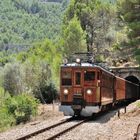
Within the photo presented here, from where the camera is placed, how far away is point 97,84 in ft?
74.5

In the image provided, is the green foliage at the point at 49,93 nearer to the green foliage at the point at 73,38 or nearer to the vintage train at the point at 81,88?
the green foliage at the point at 73,38

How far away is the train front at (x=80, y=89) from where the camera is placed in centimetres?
2259

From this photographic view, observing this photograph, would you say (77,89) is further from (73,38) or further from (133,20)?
(73,38)

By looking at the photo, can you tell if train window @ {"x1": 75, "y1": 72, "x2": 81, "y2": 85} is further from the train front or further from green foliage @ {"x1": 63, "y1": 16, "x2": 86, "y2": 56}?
green foliage @ {"x1": 63, "y1": 16, "x2": 86, "y2": 56}

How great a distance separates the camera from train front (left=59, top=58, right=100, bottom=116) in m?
22.6

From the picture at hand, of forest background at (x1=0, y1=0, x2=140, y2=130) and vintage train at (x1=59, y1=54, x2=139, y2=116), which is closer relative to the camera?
vintage train at (x1=59, y1=54, x2=139, y2=116)

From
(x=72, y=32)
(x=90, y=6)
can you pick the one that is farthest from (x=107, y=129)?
(x=90, y=6)

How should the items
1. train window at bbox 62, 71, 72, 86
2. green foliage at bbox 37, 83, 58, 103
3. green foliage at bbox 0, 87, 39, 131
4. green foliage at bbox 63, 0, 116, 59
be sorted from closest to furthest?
1. train window at bbox 62, 71, 72, 86
2. green foliage at bbox 0, 87, 39, 131
3. green foliage at bbox 37, 83, 58, 103
4. green foliage at bbox 63, 0, 116, 59

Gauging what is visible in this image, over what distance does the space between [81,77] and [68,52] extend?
40020 millimetres

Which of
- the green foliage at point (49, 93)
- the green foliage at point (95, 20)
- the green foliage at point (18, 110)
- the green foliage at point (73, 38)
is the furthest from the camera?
the green foliage at point (95, 20)

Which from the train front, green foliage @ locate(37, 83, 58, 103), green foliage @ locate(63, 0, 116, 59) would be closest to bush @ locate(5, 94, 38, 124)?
the train front

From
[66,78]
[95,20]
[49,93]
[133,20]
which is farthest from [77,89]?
[95,20]

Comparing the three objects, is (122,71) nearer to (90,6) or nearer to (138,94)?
(138,94)

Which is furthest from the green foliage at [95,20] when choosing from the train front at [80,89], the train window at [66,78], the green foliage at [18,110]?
the train front at [80,89]
